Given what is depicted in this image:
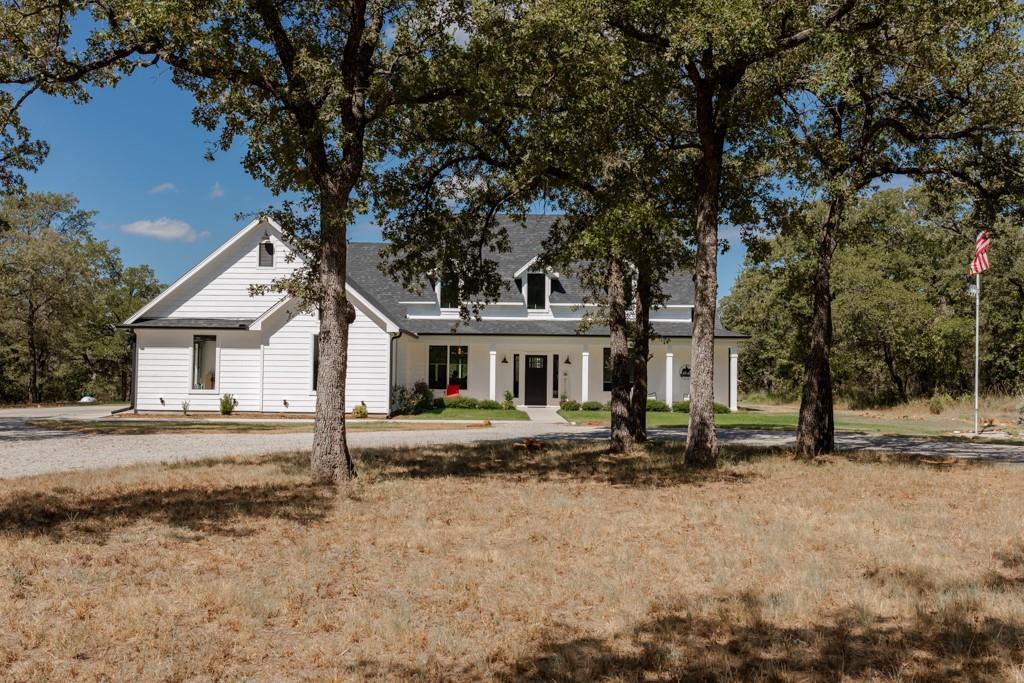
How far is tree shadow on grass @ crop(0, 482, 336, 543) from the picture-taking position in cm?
784

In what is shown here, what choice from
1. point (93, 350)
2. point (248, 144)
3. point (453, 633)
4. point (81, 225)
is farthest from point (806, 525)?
point (81, 225)

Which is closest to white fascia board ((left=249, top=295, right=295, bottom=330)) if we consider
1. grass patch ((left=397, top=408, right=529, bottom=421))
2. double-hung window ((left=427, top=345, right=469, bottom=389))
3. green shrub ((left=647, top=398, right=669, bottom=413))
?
grass patch ((left=397, top=408, right=529, bottom=421))

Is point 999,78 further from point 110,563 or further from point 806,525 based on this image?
point 110,563

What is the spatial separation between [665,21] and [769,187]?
184 inches

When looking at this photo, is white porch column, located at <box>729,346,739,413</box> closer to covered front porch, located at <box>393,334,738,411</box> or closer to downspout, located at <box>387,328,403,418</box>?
covered front porch, located at <box>393,334,738,411</box>

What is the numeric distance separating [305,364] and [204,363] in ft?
12.7

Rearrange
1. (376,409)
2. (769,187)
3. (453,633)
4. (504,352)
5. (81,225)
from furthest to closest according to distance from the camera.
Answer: (81,225)
(504,352)
(376,409)
(769,187)
(453,633)

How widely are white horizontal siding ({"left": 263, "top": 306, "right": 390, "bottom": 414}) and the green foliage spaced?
951 mm

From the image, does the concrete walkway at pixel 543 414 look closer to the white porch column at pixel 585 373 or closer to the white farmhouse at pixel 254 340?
the white porch column at pixel 585 373

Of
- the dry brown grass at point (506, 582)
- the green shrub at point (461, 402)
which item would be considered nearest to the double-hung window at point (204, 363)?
the green shrub at point (461, 402)

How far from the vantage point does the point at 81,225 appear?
5034 centimetres

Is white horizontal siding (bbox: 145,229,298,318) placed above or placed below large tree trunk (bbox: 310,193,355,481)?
above

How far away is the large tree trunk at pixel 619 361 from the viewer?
15.6 meters

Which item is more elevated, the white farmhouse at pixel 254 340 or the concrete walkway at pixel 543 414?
the white farmhouse at pixel 254 340
